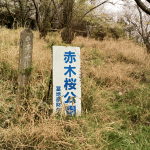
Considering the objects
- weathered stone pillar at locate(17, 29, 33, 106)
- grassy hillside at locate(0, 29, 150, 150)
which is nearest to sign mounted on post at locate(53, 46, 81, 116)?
grassy hillside at locate(0, 29, 150, 150)

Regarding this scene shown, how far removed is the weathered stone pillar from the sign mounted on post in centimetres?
40

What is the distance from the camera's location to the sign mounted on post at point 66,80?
2.10m

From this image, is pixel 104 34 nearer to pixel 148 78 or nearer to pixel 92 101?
pixel 148 78

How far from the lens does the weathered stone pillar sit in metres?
1.79

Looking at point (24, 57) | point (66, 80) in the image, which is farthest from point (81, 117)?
point (24, 57)

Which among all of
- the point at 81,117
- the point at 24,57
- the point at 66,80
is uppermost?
the point at 24,57

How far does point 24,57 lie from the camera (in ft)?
6.04

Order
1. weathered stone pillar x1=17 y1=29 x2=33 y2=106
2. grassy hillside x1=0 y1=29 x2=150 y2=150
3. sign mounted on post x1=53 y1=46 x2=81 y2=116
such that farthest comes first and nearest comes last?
1. sign mounted on post x1=53 y1=46 x2=81 y2=116
2. weathered stone pillar x1=17 y1=29 x2=33 y2=106
3. grassy hillside x1=0 y1=29 x2=150 y2=150

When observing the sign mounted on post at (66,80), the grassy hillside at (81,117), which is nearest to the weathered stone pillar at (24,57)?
the grassy hillside at (81,117)

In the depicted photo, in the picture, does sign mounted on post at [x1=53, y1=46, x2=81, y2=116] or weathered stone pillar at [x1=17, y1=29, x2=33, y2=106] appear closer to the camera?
weathered stone pillar at [x1=17, y1=29, x2=33, y2=106]

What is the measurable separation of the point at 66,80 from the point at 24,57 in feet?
2.36

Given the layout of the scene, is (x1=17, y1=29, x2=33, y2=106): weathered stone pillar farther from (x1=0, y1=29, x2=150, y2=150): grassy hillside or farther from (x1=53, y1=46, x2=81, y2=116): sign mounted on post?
(x1=53, y1=46, x2=81, y2=116): sign mounted on post

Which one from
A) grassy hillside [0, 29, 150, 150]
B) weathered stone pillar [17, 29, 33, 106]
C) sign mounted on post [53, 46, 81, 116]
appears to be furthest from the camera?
sign mounted on post [53, 46, 81, 116]

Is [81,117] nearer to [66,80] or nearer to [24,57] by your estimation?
[66,80]
